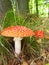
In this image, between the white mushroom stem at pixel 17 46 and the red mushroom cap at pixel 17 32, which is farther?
the white mushroom stem at pixel 17 46

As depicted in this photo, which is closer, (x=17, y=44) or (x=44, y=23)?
(x=17, y=44)

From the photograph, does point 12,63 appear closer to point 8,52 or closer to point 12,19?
point 8,52

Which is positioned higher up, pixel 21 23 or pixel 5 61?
pixel 21 23

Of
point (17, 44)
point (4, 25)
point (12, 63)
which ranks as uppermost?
point (4, 25)

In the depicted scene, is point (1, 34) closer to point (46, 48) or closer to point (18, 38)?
point (18, 38)

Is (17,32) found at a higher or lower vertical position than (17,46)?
higher

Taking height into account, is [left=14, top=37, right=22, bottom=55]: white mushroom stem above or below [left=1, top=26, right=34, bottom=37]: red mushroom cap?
below

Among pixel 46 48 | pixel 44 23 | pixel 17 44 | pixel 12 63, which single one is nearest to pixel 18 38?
pixel 17 44

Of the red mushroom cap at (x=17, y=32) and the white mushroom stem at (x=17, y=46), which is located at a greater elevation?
the red mushroom cap at (x=17, y=32)

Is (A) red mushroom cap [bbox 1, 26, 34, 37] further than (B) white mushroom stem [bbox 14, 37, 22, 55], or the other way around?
(B) white mushroom stem [bbox 14, 37, 22, 55]

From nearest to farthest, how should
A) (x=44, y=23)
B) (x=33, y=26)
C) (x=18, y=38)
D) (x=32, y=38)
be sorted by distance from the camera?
(x=18, y=38) → (x=32, y=38) → (x=33, y=26) → (x=44, y=23)

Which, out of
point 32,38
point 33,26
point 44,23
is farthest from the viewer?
point 44,23
